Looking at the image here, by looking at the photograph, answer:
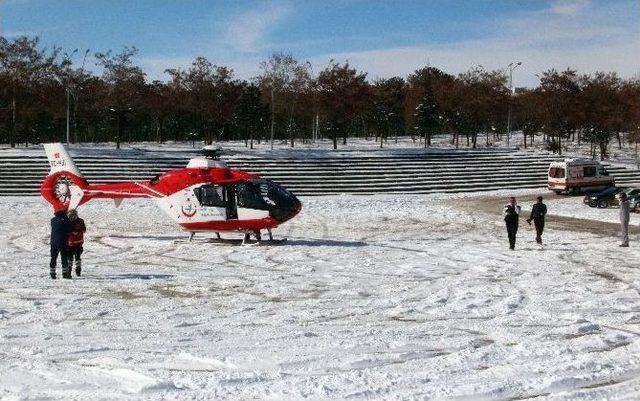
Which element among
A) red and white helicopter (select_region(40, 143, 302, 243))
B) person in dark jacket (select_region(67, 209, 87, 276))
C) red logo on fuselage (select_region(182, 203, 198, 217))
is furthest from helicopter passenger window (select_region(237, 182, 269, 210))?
person in dark jacket (select_region(67, 209, 87, 276))

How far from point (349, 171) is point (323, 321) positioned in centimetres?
3484

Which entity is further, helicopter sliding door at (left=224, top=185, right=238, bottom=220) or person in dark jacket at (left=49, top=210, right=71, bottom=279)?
helicopter sliding door at (left=224, top=185, right=238, bottom=220)

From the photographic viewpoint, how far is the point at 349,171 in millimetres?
44281

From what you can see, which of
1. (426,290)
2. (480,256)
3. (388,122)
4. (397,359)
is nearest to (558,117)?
(388,122)

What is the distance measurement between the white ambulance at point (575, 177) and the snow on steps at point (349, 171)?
15.5 ft

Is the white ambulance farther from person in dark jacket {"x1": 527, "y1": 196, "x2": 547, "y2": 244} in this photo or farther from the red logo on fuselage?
the red logo on fuselage

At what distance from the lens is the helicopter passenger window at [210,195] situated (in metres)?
18.7

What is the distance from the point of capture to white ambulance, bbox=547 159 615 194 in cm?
3775

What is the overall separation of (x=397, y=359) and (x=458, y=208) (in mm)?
23979

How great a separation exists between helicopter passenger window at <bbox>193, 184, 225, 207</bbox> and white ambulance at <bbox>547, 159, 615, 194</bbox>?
2494 centimetres

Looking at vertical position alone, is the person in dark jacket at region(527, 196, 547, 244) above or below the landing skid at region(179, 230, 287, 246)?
above

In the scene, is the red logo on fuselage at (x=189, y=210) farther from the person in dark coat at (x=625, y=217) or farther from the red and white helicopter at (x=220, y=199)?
the person in dark coat at (x=625, y=217)

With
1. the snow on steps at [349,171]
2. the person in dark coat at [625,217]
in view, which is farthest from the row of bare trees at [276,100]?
the person in dark coat at [625,217]

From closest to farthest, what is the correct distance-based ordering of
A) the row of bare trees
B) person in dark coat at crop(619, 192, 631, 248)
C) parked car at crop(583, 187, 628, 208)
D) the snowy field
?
1. the snowy field
2. person in dark coat at crop(619, 192, 631, 248)
3. parked car at crop(583, 187, 628, 208)
4. the row of bare trees
